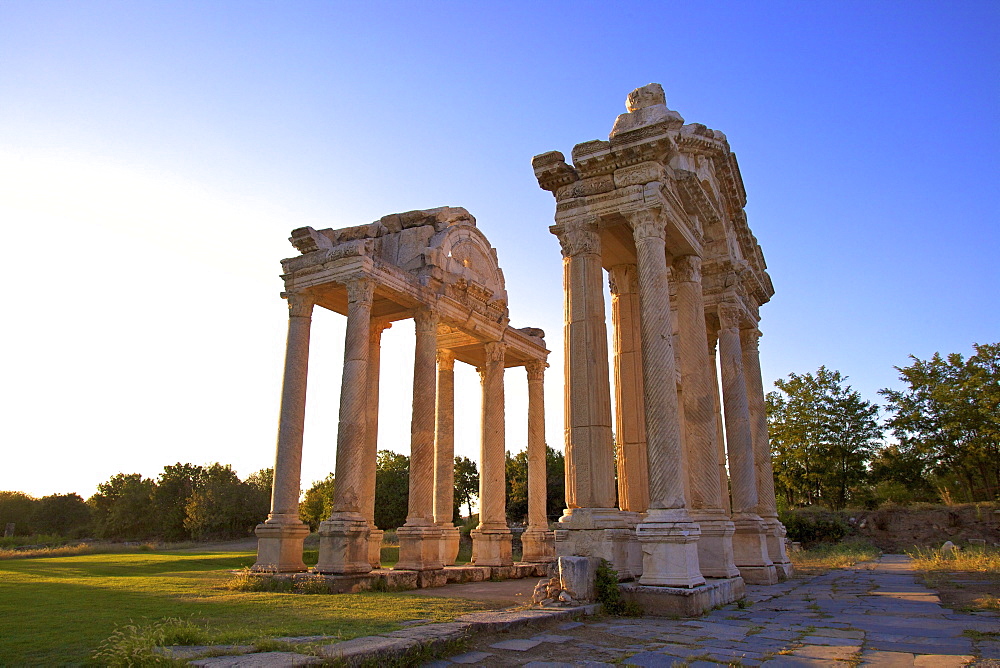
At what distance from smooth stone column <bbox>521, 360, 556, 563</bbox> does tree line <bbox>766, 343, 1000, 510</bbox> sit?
2419 cm

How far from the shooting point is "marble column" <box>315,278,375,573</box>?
1678cm

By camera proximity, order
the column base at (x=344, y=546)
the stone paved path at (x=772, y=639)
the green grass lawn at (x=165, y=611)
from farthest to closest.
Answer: the column base at (x=344, y=546) < the green grass lawn at (x=165, y=611) < the stone paved path at (x=772, y=639)

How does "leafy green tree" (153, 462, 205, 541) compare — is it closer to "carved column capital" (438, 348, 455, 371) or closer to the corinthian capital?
"carved column capital" (438, 348, 455, 371)

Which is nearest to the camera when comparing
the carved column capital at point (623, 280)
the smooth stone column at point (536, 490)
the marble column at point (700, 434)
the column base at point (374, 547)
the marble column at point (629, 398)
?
the marble column at point (700, 434)

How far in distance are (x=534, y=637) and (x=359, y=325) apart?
12303mm

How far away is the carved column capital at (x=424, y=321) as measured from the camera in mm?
21203

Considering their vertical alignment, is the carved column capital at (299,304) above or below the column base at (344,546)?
above

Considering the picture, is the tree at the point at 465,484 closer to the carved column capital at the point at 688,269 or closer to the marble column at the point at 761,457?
the marble column at the point at 761,457

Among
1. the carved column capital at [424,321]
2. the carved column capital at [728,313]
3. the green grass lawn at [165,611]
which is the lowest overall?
the green grass lawn at [165,611]

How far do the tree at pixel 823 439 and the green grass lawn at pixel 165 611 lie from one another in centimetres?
3806

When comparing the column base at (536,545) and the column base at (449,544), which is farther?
the column base at (536,545)

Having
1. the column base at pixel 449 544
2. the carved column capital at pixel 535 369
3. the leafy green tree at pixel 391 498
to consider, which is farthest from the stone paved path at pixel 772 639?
the leafy green tree at pixel 391 498

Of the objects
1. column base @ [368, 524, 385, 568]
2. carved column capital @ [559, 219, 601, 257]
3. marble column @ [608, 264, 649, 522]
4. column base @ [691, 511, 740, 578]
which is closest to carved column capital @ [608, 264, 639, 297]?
marble column @ [608, 264, 649, 522]

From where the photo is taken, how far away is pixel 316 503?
1966 inches
